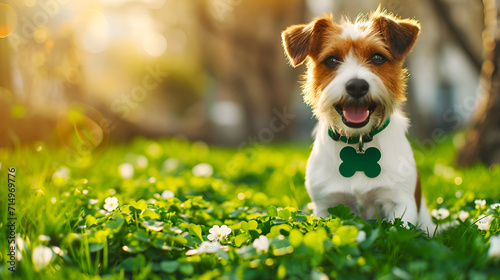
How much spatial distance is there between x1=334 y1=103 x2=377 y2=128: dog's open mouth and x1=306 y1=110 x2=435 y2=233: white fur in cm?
22

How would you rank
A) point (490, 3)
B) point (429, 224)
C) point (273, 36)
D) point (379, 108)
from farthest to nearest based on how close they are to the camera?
point (273, 36) → point (490, 3) → point (429, 224) → point (379, 108)

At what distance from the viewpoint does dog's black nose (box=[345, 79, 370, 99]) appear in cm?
244

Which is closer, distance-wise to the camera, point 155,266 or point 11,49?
point 155,266

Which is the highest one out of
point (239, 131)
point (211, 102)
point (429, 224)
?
point (211, 102)

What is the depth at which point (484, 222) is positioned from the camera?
2723mm

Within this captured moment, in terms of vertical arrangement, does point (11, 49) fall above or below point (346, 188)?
above

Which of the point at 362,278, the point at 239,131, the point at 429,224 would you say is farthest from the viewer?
the point at 239,131

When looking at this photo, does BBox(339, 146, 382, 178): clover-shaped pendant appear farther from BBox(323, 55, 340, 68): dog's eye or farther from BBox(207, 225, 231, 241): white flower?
BBox(207, 225, 231, 241): white flower

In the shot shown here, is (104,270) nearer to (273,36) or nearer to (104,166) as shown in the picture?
(104,166)

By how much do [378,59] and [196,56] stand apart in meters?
11.5

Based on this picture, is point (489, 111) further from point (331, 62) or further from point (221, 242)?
point (221, 242)

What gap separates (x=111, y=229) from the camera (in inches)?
89.5

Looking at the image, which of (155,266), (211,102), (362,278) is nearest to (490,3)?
(362,278)

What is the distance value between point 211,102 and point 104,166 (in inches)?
318
